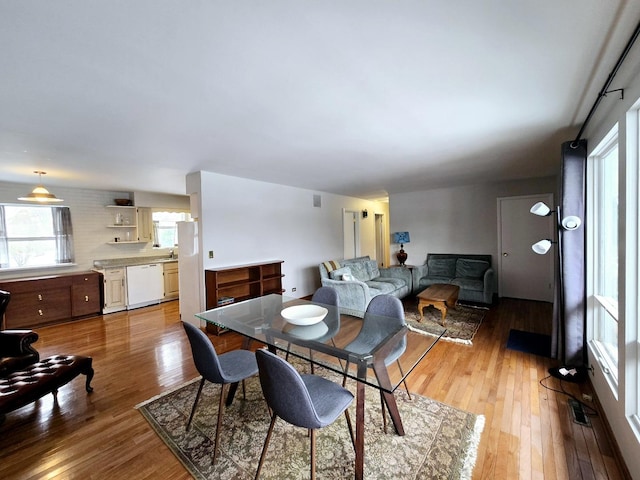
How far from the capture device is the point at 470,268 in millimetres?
5434

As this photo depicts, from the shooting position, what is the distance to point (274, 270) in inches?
200

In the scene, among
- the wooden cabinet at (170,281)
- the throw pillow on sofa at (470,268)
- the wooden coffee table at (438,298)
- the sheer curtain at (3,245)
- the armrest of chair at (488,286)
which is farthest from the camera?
the wooden cabinet at (170,281)

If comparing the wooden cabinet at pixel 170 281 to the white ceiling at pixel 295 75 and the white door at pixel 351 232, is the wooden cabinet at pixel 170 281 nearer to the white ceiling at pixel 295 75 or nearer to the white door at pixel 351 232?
the white ceiling at pixel 295 75

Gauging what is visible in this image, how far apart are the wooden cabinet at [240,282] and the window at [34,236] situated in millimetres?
3284

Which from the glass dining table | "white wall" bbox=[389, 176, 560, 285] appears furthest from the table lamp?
the glass dining table

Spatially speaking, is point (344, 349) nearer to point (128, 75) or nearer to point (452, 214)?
point (128, 75)

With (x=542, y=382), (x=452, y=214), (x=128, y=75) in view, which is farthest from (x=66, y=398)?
(x=452, y=214)

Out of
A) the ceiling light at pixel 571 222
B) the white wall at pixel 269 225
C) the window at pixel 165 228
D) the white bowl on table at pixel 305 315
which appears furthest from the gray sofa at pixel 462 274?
the window at pixel 165 228

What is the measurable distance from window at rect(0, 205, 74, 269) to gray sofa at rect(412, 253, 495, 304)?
6899mm

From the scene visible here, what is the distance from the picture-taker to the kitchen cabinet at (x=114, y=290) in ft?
16.3

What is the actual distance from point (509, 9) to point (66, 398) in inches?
162

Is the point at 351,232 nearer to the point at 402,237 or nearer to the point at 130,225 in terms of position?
the point at 402,237

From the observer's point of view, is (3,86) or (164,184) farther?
(164,184)

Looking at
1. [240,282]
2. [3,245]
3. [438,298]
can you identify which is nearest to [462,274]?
[438,298]
